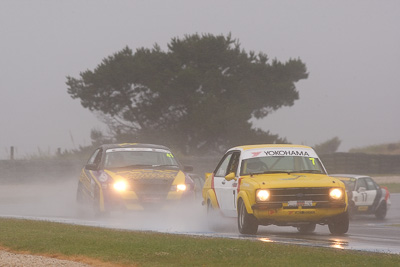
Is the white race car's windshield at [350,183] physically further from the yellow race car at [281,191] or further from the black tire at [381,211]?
the yellow race car at [281,191]

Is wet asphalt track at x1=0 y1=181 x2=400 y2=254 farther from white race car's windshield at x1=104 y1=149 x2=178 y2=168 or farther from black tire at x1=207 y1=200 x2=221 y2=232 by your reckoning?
white race car's windshield at x1=104 y1=149 x2=178 y2=168

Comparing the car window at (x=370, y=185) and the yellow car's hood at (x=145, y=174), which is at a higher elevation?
the yellow car's hood at (x=145, y=174)

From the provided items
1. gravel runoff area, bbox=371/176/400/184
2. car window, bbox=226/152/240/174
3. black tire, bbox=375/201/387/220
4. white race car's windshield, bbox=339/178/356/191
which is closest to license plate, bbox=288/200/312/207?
car window, bbox=226/152/240/174

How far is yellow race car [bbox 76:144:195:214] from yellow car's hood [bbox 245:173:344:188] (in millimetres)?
4239

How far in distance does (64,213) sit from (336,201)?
38.8ft

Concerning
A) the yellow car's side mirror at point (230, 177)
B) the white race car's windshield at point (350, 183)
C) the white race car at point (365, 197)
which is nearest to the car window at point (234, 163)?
the yellow car's side mirror at point (230, 177)

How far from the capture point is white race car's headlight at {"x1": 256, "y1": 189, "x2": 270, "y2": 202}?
14398mm

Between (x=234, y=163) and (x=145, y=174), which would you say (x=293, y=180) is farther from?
(x=145, y=174)

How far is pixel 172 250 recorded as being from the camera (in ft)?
38.6

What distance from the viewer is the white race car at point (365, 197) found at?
24328 mm

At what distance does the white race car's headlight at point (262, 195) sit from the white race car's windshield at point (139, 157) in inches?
233

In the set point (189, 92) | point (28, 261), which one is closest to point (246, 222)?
point (28, 261)

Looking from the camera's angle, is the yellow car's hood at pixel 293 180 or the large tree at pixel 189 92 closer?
the yellow car's hood at pixel 293 180

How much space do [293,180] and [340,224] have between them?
1172 millimetres
